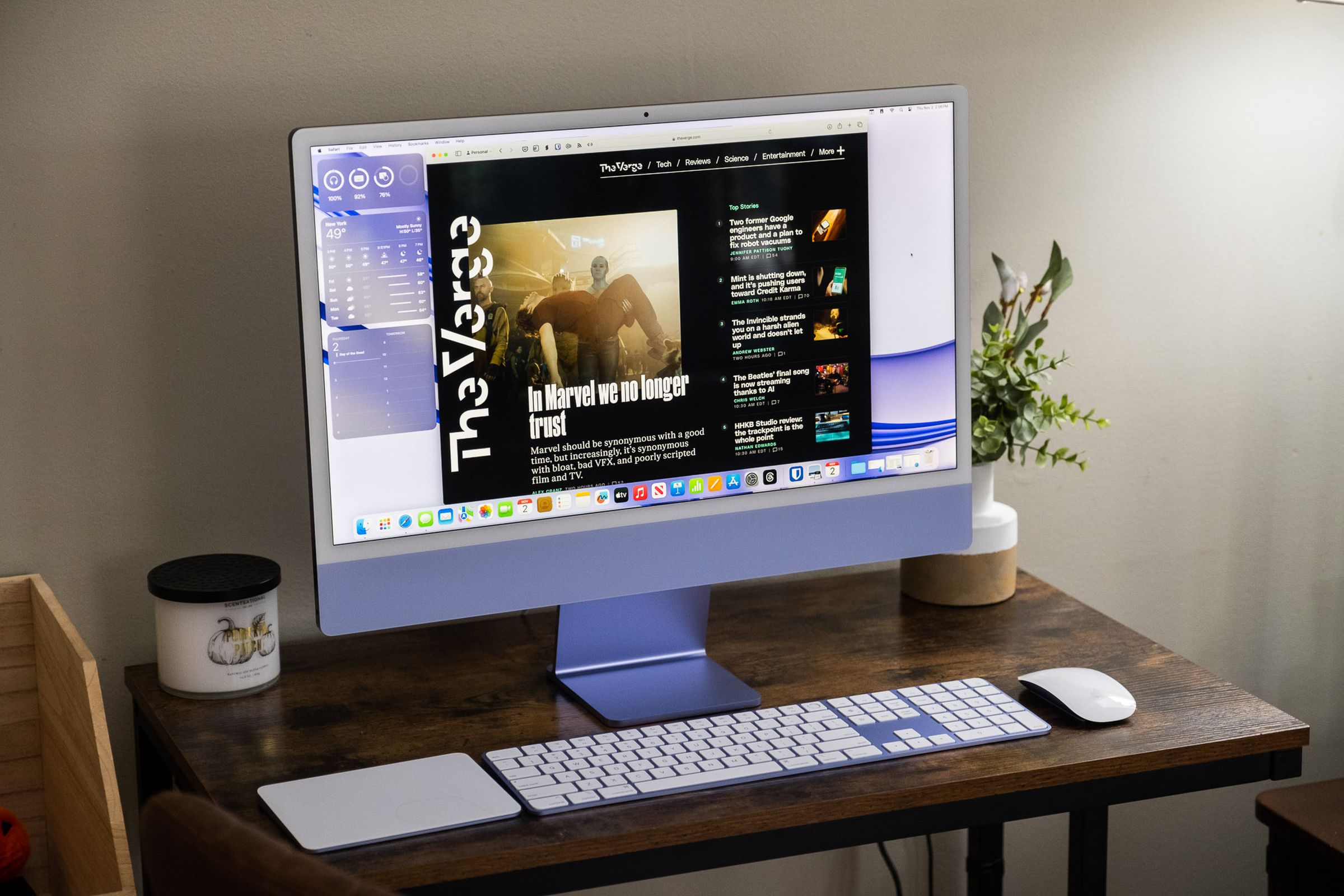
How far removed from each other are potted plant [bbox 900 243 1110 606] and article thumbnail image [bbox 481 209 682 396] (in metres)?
0.41

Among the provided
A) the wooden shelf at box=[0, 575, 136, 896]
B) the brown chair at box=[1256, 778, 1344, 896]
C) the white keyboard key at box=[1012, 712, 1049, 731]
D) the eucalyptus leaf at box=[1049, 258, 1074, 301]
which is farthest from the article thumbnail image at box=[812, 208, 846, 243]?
the brown chair at box=[1256, 778, 1344, 896]

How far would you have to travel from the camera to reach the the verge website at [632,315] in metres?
1.22

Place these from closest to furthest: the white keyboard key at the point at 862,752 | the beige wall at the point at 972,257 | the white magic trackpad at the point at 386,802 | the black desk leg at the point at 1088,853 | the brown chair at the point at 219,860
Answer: the brown chair at the point at 219,860
the white magic trackpad at the point at 386,802
the white keyboard key at the point at 862,752
the black desk leg at the point at 1088,853
the beige wall at the point at 972,257

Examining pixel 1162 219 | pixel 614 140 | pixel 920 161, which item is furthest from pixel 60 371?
pixel 1162 219

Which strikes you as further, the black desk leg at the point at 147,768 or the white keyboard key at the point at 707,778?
the black desk leg at the point at 147,768

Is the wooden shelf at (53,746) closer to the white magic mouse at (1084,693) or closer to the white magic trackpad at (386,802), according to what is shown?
the white magic trackpad at (386,802)

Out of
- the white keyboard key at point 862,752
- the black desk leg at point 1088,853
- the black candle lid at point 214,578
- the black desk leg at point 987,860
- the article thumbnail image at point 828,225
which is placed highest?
the article thumbnail image at point 828,225

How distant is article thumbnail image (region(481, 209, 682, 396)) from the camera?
1255 millimetres

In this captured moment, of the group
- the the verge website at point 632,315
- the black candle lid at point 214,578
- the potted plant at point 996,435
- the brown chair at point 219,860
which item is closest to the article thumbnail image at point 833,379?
the the verge website at point 632,315

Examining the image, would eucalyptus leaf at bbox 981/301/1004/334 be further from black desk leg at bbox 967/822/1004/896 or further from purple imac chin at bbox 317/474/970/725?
black desk leg at bbox 967/822/1004/896

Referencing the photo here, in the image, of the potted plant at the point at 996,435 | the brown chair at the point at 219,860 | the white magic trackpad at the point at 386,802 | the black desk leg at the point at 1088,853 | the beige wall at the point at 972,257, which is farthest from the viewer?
the potted plant at the point at 996,435

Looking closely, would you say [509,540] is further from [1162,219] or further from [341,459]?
[1162,219]

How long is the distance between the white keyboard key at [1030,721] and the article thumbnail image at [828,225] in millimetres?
477

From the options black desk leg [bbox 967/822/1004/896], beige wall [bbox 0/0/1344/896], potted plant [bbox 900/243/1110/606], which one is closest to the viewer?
beige wall [bbox 0/0/1344/896]
